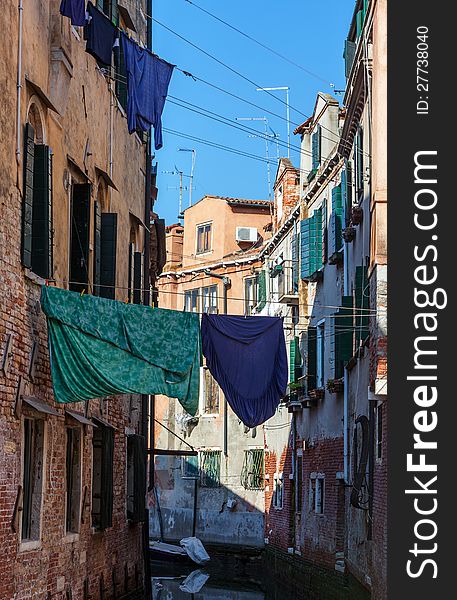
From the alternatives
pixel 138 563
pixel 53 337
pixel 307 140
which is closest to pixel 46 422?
pixel 53 337

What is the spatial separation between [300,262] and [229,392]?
12877 mm

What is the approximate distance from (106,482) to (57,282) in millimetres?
3604

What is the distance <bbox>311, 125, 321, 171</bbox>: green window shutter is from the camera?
28.2m

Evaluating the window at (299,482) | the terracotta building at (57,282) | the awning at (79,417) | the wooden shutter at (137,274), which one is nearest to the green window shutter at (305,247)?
the window at (299,482)

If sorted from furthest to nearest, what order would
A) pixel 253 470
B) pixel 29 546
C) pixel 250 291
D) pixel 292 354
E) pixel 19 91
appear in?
pixel 250 291 → pixel 253 470 → pixel 292 354 → pixel 29 546 → pixel 19 91

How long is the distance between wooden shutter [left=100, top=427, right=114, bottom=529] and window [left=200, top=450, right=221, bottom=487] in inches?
820

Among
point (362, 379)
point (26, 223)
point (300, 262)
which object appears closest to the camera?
point (26, 223)

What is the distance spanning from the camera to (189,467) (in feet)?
130

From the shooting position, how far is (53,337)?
551 inches

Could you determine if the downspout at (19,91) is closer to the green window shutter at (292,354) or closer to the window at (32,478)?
the window at (32,478)

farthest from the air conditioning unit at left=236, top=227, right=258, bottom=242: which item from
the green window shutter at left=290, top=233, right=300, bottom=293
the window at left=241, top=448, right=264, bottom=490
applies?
the green window shutter at left=290, top=233, right=300, bottom=293

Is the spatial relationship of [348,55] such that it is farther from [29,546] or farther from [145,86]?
[29,546]

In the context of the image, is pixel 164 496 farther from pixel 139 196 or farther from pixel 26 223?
pixel 26 223

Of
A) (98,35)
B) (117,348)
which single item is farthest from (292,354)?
(117,348)
